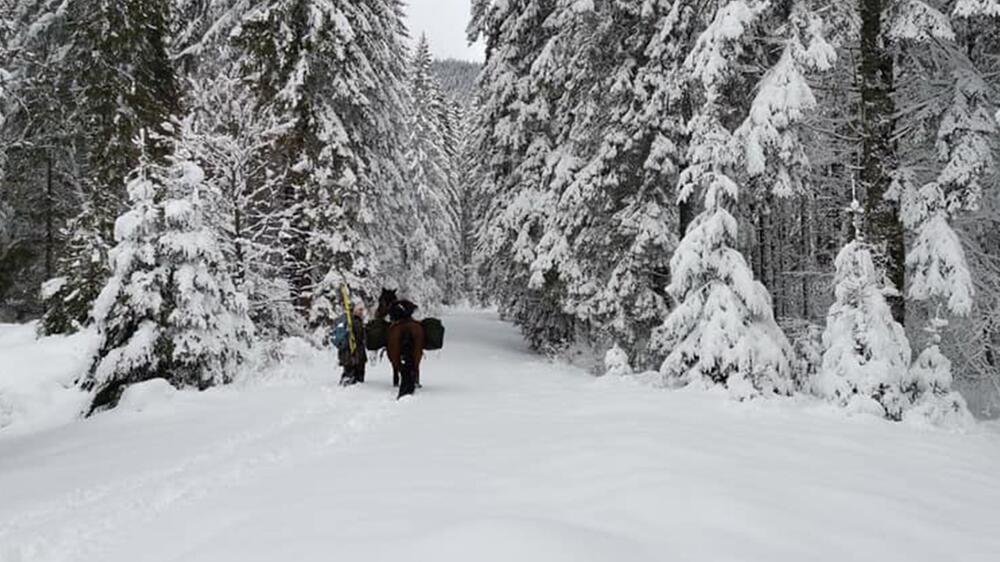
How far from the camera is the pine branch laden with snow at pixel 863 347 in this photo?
326 inches

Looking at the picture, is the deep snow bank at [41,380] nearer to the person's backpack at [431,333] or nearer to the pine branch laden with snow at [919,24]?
the person's backpack at [431,333]

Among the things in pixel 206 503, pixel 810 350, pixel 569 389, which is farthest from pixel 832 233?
pixel 206 503

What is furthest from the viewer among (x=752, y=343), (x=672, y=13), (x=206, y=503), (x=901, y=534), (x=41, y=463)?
(x=672, y=13)

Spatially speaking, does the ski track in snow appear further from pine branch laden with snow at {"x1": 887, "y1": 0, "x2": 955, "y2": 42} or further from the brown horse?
pine branch laden with snow at {"x1": 887, "y1": 0, "x2": 955, "y2": 42}

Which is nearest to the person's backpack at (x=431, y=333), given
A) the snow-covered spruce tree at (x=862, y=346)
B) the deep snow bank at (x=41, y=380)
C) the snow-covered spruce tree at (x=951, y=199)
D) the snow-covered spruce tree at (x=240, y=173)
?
the snow-covered spruce tree at (x=240, y=173)

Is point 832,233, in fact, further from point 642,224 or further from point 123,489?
point 123,489

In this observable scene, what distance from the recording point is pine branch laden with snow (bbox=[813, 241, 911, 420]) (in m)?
8.27

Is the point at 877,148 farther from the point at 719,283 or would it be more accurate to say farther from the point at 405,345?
the point at 405,345

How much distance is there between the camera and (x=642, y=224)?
Answer: 13.9 meters

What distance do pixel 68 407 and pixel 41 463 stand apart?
5.06 meters

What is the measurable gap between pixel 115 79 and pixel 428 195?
14.1m

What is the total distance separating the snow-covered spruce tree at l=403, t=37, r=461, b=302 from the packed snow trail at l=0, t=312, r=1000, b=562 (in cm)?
1645

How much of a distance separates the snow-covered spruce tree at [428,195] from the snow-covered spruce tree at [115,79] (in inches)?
310

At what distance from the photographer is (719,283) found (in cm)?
998
